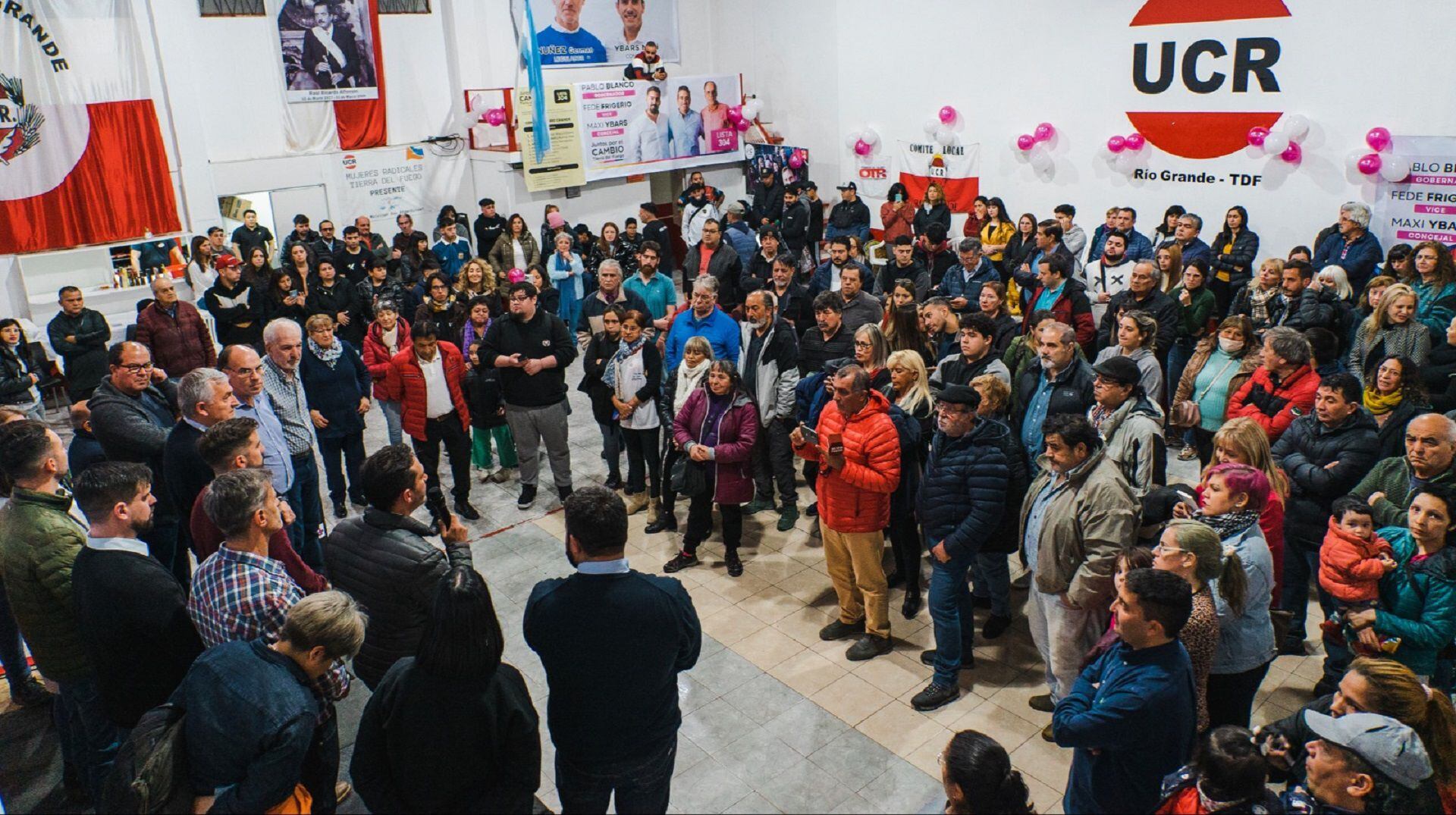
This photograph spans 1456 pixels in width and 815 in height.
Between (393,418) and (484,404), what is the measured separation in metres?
0.65

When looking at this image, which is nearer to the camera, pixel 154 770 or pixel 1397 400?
pixel 154 770

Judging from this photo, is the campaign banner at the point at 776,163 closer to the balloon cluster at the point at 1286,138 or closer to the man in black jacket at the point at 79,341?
the balloon cluster at the point at 1286,138

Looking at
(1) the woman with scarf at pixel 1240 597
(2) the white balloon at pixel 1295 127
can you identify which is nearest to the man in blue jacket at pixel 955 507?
(1) the woman with scarf at pixel 1240 597

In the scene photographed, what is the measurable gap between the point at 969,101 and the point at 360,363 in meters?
8.53

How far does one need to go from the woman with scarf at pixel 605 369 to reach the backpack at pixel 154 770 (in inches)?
162

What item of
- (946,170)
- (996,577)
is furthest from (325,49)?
(996,577)

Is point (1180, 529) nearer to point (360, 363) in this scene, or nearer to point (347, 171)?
point (360, 363)

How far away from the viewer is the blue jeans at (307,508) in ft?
17.9

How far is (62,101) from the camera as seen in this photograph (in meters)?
10.8

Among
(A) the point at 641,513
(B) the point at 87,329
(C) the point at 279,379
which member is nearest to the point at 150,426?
(C) the point at 279,379

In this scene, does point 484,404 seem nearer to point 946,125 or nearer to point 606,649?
point 606,649

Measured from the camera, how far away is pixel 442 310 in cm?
787

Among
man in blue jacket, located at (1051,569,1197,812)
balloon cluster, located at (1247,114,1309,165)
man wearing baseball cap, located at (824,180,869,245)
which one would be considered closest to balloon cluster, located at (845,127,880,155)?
man wearing baseball cap, located at (824,180,869,245)

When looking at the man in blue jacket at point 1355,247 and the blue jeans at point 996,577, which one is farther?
the man in blue jacket at point 1355,247
